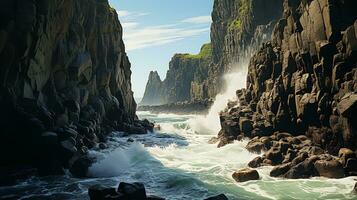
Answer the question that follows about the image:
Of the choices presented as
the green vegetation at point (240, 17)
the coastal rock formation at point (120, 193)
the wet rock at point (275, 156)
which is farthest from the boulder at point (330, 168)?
the green vegetation at point (240, 17)

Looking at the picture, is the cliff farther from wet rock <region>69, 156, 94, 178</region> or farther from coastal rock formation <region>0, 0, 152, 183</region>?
wet rock <region>69, 156, 94, 178</region>

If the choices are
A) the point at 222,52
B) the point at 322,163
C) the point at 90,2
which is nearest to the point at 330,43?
the point at 322,163

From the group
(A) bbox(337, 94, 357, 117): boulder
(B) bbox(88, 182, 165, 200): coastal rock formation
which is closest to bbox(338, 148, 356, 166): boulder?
(A) bbox(337, 94, 357, 117): boulder

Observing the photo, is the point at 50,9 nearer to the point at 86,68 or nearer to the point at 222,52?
the point at 86,68

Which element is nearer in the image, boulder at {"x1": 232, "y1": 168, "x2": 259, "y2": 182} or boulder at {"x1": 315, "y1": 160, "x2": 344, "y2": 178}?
boulder at {"x1": 315, "y1": 160, "x2": 344, "y2": 178}

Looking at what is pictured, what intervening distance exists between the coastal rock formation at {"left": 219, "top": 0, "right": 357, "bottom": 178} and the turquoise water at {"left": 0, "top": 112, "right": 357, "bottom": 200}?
2290 mm

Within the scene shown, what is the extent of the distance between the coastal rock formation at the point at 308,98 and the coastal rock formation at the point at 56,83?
19.6 meters

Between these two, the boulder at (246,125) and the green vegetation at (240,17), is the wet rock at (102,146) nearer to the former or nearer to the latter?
the boulder at (246,125)

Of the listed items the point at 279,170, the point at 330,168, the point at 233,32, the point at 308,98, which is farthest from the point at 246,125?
the point at 233,32

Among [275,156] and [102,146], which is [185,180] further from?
[102,146]

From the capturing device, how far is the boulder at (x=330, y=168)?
108ft

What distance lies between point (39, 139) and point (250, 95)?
34.9m

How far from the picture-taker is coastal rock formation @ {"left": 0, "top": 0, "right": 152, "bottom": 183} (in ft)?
124

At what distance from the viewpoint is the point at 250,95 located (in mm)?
62156
